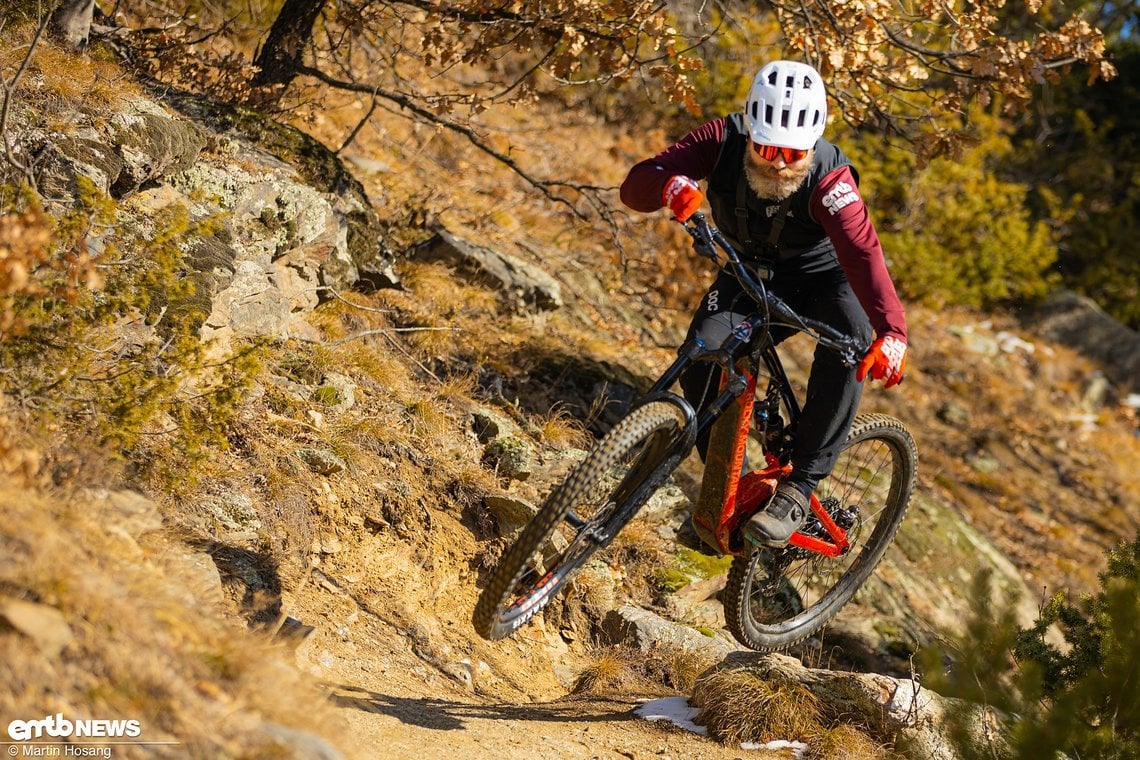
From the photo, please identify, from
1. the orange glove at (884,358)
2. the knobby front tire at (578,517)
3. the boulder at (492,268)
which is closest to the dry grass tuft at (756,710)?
the knobby front tire at (578,517)

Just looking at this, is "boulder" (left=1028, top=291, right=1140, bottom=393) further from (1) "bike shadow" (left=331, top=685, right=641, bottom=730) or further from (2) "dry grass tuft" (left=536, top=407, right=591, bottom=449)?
(1) "bike shadow" (left=331, top=685, right=641, bottom=730)

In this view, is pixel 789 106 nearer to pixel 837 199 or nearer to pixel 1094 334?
pixel 837 199

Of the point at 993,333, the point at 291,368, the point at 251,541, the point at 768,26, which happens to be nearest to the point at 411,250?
the point at 291,368

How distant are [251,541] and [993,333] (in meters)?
14.0

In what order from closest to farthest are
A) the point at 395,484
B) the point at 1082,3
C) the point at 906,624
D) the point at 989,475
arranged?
the point at 395,484, the point at 906,624, the point at 989,475, the point at 1082,3

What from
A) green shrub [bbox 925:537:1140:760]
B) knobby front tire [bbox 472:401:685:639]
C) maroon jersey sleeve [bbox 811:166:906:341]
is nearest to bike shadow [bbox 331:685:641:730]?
knobby front tire [bbox 472:401:685:639]

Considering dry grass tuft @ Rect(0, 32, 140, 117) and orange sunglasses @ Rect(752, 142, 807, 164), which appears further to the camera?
dry grass tuft @ Rect(0, 32, 140, 117)

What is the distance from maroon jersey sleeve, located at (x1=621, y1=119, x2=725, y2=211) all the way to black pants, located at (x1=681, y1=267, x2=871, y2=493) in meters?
0.52

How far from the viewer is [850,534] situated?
229 inches

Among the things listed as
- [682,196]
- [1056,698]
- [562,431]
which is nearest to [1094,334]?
[562,431]

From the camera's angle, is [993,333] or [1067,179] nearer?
[993,333]

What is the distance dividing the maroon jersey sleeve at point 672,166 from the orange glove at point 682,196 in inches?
8.2

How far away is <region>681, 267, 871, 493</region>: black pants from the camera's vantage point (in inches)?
189

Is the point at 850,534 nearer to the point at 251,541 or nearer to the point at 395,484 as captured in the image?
the point at 395,484
